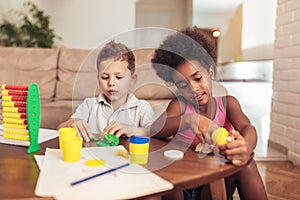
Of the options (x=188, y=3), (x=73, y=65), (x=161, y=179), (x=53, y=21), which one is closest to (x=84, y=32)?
(x=53, y=21)

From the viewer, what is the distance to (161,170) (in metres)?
0.64

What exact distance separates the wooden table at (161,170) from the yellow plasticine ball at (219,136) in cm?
4

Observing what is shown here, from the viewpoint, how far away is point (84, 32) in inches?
153

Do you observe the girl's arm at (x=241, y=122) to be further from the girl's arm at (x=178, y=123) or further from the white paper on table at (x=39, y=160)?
the white paper on table at (x=39, y=160)

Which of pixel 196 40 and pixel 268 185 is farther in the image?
pixel 268 185

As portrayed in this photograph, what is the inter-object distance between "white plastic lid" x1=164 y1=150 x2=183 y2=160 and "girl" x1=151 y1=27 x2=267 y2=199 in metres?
0.08

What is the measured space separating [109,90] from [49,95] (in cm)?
141

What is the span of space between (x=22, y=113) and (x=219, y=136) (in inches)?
20.4

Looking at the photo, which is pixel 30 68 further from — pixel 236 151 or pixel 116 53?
pixel 236 151

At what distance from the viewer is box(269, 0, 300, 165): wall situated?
2.24 metres

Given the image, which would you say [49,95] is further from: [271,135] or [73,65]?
[271,135]

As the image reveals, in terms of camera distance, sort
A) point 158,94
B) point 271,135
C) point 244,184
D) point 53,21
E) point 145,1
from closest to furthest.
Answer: point 244,184, point 158,94, point 271,135, point 53,21, point 145,1

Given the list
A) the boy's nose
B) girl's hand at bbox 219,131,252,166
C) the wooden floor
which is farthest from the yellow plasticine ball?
the wooden floor

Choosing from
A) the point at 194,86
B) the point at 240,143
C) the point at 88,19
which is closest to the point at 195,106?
the point at 194,86
